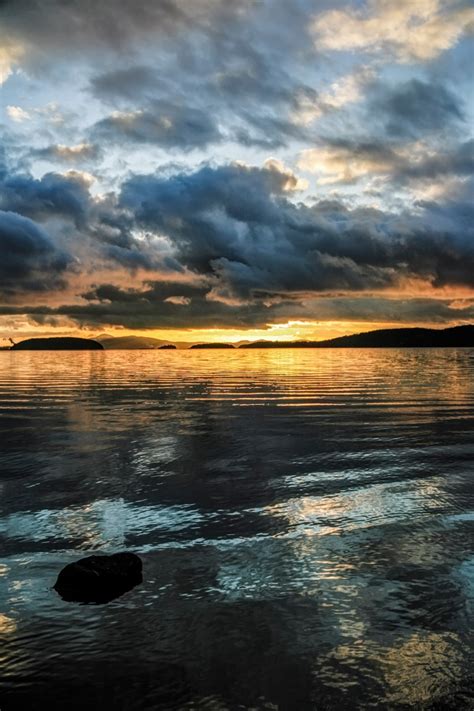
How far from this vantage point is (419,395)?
5475cm

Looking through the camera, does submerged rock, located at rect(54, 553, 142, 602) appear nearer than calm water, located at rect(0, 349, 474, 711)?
No

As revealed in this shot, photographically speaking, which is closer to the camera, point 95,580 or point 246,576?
point 95,580

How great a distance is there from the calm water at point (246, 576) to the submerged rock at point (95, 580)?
1.04ft

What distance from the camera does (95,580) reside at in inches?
398

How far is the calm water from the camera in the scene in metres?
7.28

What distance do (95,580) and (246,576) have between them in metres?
2.82

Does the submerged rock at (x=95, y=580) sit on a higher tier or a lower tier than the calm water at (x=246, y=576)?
higher

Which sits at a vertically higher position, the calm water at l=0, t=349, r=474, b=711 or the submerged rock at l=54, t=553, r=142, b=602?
the submerged rock at l=54, t=553, r=142, b=602

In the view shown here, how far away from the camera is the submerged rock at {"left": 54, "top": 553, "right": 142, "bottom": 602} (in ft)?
32.5

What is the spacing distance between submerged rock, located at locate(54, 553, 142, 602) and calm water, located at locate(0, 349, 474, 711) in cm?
32

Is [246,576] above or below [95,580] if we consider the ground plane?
Result: below

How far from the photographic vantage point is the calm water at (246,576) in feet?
23.9

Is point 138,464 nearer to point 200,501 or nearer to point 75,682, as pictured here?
Result: point 200,501

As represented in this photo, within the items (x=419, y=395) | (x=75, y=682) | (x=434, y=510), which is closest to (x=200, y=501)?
(x=434, y=510)
